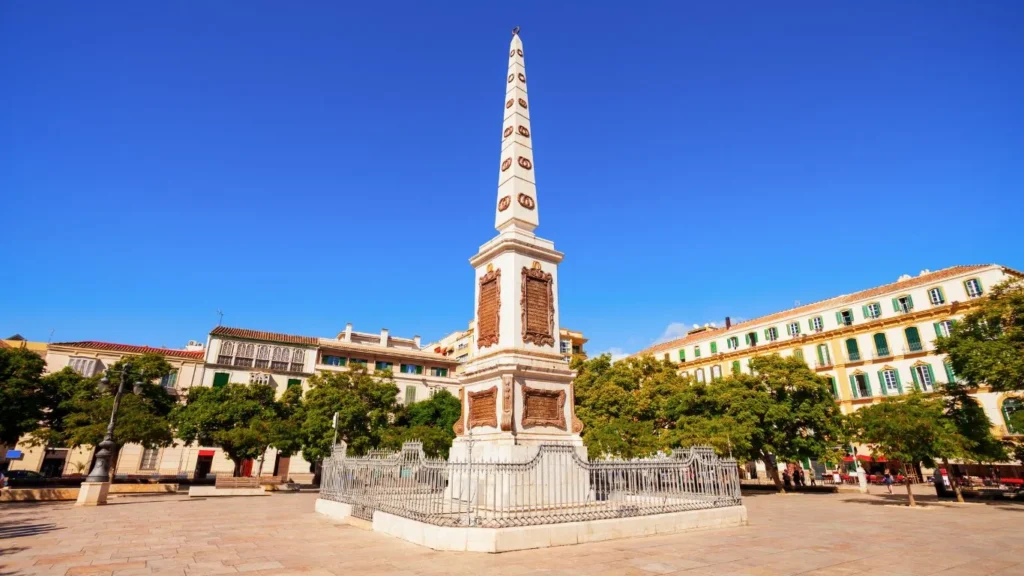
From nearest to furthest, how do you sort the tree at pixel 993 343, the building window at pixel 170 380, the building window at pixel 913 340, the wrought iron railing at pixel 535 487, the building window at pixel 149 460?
the wrought iron railing at pixel 535 487 < the tree at pixel 993 343 < the building window at pixel 913 340 < the building window at pixel 149 460 < the building window at pixel 170 380

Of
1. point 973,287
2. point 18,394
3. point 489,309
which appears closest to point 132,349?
point 18,394

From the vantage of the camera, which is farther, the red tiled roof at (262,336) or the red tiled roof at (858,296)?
the red tiled roof at (262,336)

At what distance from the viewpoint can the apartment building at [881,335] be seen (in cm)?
2933

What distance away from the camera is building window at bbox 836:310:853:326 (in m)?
35.3

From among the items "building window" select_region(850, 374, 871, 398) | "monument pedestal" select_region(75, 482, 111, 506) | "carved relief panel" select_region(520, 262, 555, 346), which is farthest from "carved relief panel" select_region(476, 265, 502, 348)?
"building window" select_region(850, 374, 871, 398)

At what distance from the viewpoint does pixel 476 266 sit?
1363 cm

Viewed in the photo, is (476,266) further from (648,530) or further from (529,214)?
(648,530)

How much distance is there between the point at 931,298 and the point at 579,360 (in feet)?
74.1

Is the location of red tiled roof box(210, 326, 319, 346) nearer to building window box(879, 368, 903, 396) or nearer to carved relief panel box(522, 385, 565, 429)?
carved relief panel box(522, 385, 565, 429)

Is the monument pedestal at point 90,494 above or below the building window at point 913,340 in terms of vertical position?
below

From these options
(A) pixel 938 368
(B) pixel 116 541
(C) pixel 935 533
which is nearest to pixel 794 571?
(C) pixel 935 533

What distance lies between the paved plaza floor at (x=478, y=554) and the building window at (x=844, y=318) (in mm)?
27013

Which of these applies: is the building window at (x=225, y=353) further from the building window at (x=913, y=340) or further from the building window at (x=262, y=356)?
the building window at (x=913, y=340)

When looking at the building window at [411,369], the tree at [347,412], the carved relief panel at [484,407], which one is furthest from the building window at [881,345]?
the building window at [411,369]
